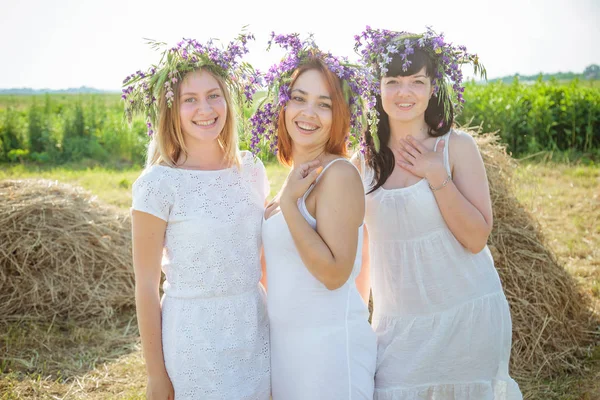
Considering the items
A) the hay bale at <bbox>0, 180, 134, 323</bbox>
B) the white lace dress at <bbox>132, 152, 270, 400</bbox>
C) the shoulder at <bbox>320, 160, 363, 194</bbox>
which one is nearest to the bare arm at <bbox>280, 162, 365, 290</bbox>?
the shoulder at <bbox>320, 160, 363, 194</bbox>

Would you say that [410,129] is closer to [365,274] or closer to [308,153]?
[308,153]

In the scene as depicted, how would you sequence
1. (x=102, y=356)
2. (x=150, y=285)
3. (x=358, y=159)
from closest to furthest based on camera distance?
(x=150, y=285) < (x=358, y=159) < (x=102, y=356)

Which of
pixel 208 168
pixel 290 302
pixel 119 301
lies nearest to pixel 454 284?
pixel 290 302

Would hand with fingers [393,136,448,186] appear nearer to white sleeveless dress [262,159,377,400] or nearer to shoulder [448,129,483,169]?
shoulder [448,129,483,169]

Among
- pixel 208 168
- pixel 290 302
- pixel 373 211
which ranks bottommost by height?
pixel 290 302

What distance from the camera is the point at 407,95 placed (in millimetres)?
2908

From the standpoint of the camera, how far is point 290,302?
103 inches

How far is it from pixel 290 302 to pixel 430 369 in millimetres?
805

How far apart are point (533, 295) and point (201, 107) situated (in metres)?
3.44

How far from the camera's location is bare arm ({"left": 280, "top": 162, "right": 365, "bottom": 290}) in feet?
8.17

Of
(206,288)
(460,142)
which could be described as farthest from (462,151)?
(206,288)

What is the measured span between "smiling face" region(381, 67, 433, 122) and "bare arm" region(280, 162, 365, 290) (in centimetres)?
54

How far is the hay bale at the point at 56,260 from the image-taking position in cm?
592

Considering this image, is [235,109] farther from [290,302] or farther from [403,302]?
[403,302]
